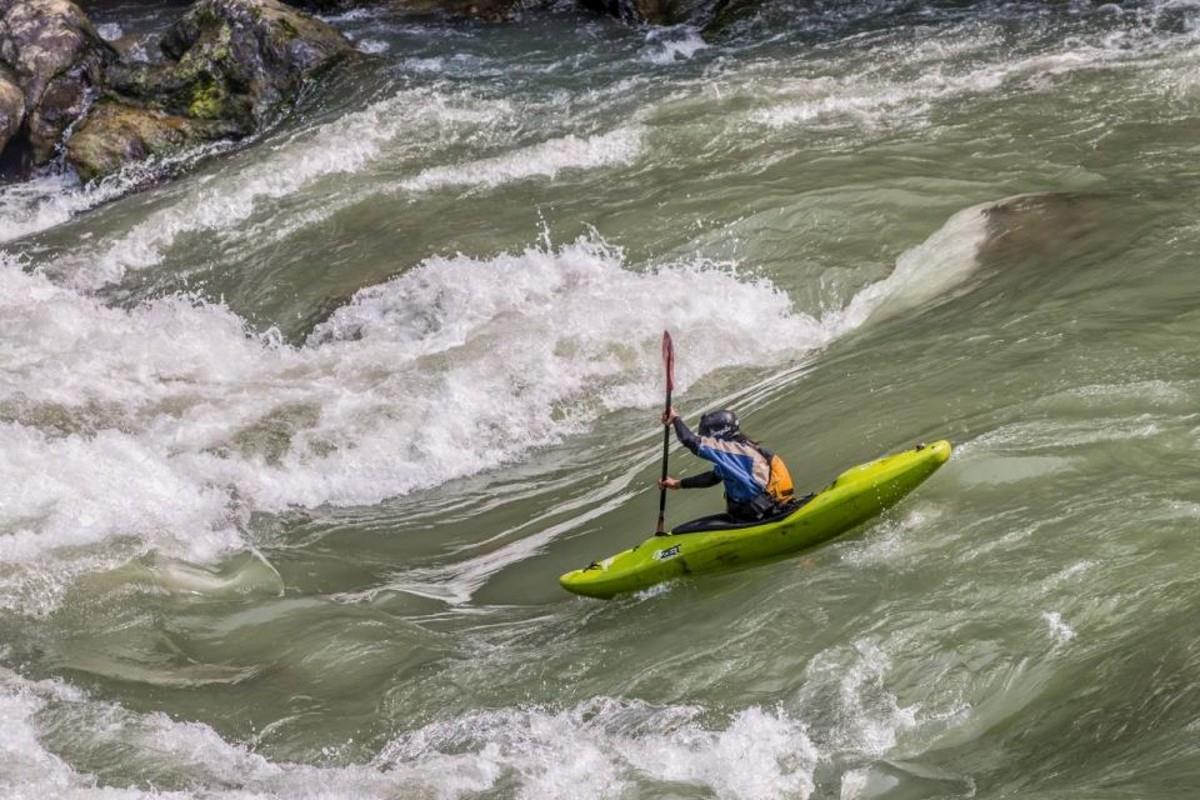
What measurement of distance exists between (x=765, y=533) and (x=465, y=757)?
182 cm

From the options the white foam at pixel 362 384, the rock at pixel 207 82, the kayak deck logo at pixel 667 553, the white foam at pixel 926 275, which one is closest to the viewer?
the kayak deck logo at pixel 667 553

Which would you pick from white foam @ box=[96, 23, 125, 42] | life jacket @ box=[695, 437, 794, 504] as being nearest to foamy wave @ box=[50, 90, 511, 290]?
white foam @ box=[96, 23, 125, 42]

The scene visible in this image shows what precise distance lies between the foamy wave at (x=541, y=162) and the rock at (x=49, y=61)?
456cm

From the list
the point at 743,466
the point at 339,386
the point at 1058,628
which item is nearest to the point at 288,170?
the point at 339,386

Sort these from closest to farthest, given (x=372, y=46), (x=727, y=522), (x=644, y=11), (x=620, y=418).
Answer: (x=727, y=522) < (x=620, y=418) < (x=644, y=11) < (x=372, y=46)

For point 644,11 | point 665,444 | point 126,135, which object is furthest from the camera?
point 644,11

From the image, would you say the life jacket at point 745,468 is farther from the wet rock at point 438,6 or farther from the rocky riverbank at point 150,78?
the wet rock at point 438,6

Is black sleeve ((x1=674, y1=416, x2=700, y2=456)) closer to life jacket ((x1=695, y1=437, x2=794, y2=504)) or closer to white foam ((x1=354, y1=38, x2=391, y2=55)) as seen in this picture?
life jacket ((x1=695, y1=437, x2=794, y2=504))

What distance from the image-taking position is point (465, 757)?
5.72 m

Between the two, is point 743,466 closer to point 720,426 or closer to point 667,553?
point 720,426

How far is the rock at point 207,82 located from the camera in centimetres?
1391

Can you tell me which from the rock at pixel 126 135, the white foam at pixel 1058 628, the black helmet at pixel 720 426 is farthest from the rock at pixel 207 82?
the white foam at pixel 1058 628

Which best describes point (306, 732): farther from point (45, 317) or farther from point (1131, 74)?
point (1131, 74)

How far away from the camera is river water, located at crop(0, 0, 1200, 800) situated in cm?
559
